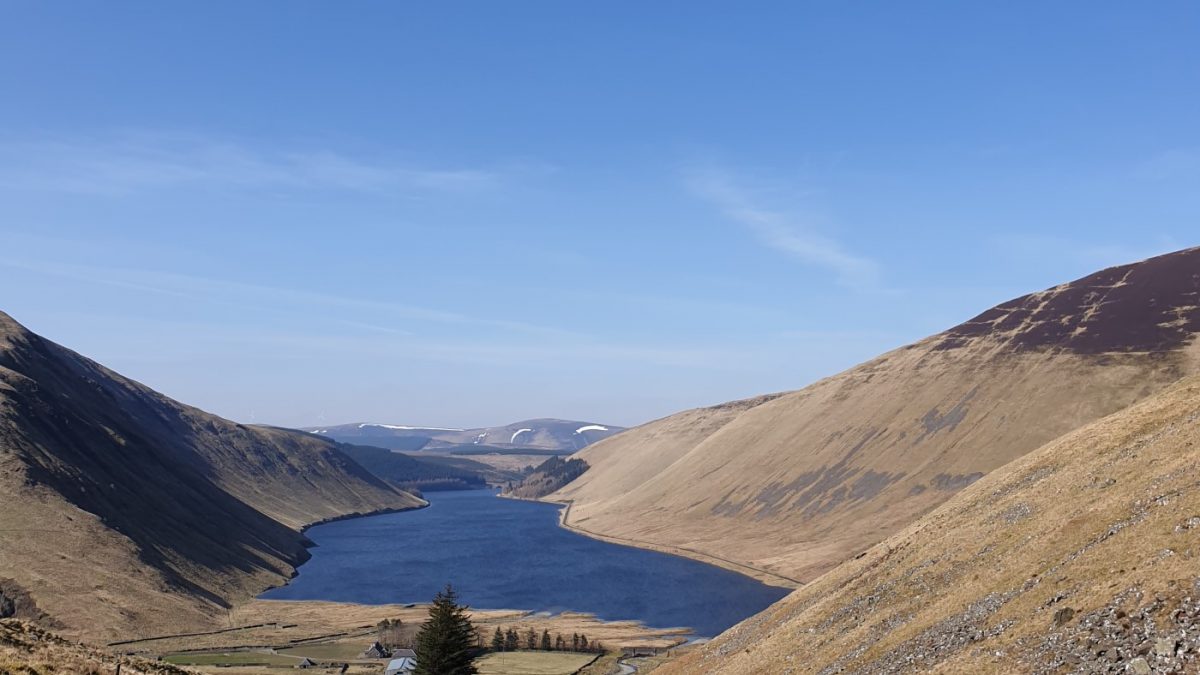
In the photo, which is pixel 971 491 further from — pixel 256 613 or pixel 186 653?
pixel 256 613

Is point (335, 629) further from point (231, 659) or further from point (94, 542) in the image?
point (94, 542)

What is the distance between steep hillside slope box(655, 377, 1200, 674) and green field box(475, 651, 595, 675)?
1340 inches

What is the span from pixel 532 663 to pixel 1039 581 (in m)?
79.2

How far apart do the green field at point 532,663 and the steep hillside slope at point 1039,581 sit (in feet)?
112

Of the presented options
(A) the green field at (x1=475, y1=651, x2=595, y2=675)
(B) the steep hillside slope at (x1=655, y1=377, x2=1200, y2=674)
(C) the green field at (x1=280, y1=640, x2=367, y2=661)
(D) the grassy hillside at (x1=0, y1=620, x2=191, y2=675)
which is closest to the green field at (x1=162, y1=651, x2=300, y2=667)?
(C) the green field at (x1=280, y1=640, x2=367, y2=661)

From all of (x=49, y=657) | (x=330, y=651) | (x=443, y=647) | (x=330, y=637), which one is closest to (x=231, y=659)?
(x=330, y=651)

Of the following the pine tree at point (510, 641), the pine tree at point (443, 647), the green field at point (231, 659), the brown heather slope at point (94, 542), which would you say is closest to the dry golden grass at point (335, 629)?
the green field at point (231, 659)

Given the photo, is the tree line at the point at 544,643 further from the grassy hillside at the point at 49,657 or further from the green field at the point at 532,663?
the grassy hillside at the point at 49,657

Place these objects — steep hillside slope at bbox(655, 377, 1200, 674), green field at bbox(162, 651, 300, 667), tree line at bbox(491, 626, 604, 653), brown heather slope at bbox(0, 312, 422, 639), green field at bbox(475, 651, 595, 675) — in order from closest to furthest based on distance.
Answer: steep hillside slope at bbox(655, 377, 1200, 674) < green field at bbox(475, 651, 595, 675) < green field at bbox(162, 651, 300, 667) < tree line at bbox(491, 626, 604, 653) < brown heather slope at bbox(0, 312, 422, 639)

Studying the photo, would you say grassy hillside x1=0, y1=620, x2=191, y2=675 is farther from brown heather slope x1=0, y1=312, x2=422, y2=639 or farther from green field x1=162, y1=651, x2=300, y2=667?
brown heather slope x1=0, y1=312, x2=422, y2=639

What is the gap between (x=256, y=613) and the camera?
154 metres

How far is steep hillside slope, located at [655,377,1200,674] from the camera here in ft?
115

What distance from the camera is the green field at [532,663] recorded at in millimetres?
105475

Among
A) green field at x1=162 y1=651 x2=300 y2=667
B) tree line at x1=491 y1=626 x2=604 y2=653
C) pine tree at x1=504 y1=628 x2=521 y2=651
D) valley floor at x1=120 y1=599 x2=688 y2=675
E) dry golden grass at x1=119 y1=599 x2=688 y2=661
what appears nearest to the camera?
green field at x1=162 y1=651 x2=300 y2=667
